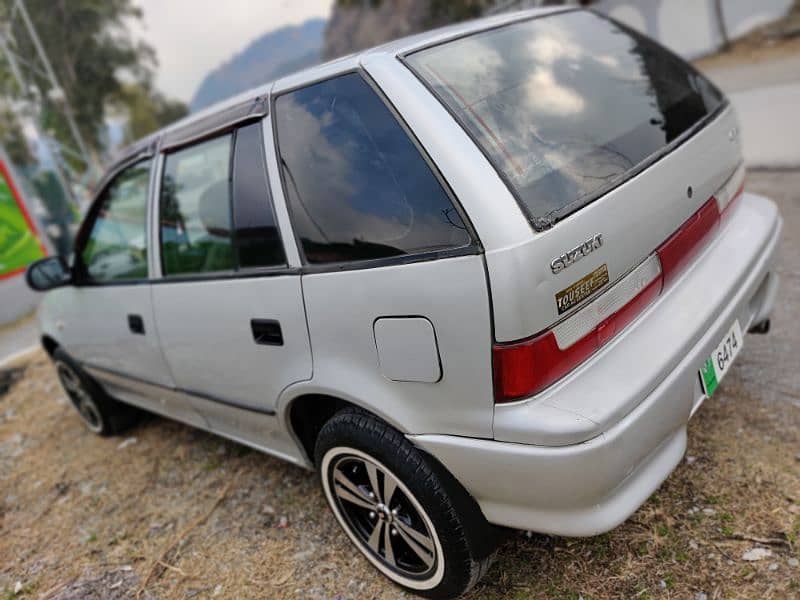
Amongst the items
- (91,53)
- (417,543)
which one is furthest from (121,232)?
(91,53)

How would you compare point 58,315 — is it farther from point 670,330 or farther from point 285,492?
point 670,330

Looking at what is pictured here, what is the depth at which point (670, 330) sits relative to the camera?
5.51ft

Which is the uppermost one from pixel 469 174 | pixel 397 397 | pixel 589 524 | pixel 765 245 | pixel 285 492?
pixel 469 174

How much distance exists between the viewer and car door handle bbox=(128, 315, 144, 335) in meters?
2.72

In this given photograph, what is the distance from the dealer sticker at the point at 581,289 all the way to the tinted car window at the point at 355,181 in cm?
29

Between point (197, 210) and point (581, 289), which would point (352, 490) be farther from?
point (197, 210)

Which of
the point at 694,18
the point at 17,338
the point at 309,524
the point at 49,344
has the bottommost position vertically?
the point at 17,338

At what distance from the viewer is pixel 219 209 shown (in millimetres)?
2330

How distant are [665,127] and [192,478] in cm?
281

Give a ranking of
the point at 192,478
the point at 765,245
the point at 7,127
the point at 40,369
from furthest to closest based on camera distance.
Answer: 1. the point at 7,127
2. the point at 40,369
3. the point at 192,478
4. the point at 765,245

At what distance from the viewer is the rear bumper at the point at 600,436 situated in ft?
4.74

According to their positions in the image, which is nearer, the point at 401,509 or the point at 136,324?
the point at 401,509

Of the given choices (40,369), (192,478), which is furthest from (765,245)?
(40,369)

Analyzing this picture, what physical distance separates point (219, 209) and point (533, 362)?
1.49 m
